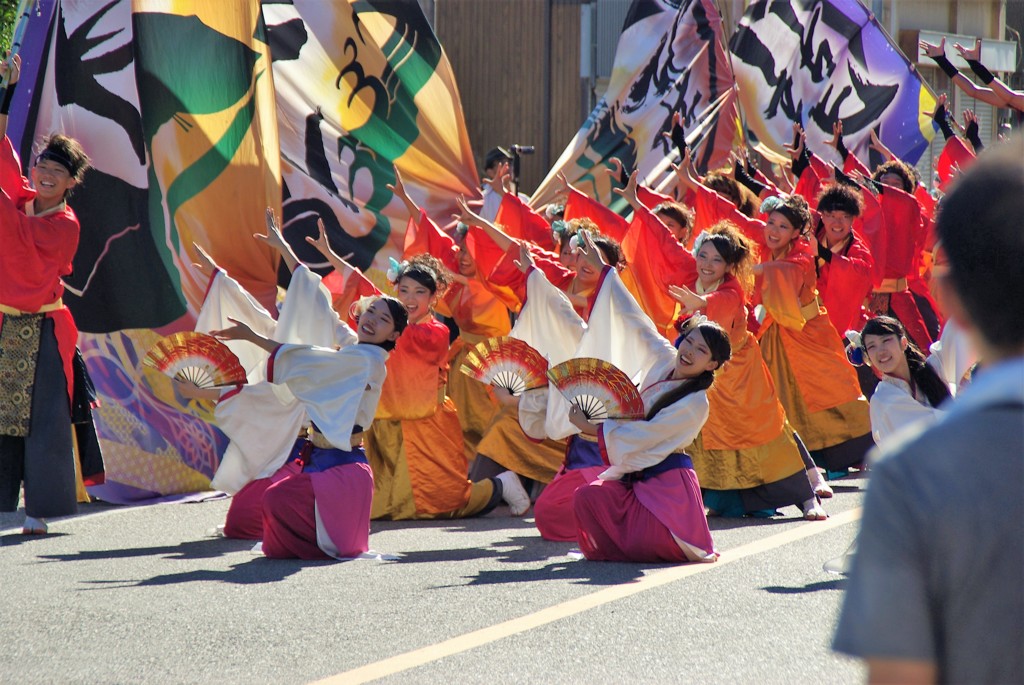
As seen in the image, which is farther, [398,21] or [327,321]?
[398,21]

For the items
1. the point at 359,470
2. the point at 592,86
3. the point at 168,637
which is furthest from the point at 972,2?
the point at 168,637

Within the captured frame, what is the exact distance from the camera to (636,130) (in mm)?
10375

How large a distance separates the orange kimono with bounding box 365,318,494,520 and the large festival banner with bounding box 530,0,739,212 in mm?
3717

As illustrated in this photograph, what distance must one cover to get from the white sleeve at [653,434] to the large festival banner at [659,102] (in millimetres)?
4820

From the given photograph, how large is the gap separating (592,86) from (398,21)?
8363mm

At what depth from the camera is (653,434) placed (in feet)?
17.2

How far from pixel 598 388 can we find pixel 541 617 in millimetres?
1377

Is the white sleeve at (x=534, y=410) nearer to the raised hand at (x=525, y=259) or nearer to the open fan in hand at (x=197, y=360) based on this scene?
the raised hand at (x=525, y=259)

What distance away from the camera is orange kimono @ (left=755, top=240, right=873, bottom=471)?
7.55 metres

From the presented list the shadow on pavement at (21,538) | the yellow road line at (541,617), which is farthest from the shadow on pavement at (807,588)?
the shadow on pavement at (21,538)

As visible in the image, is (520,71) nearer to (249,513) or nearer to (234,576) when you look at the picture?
(249,513)

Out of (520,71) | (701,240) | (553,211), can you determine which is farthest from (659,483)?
(520,71)

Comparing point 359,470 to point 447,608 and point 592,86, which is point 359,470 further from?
point 592,86

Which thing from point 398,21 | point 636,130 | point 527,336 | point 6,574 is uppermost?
point 398,21
